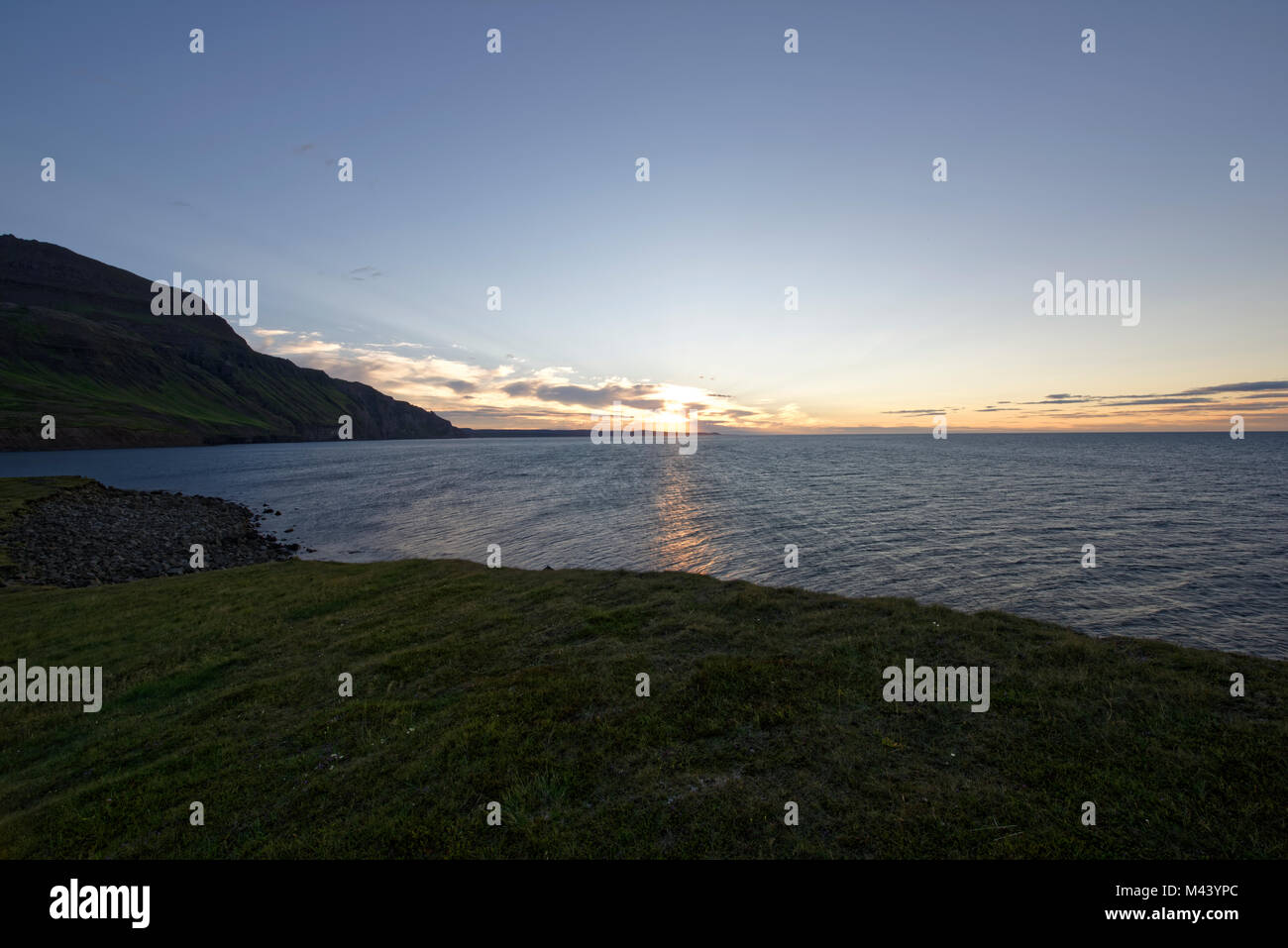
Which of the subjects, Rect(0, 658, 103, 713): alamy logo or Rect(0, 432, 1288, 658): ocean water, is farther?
A: Rect(0, 432, 1288, 658): ocean water

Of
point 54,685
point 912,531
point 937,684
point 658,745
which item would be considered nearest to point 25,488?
point 54,685

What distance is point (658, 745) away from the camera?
10.8 meters

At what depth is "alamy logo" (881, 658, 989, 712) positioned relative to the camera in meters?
12.6

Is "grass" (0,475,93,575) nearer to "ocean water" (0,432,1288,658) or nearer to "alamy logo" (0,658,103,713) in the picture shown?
"ocean water" (0,432,1288,658)

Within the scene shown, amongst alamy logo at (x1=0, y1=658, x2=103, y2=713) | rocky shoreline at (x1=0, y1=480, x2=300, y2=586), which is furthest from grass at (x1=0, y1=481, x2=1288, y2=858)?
rocky shoreline at (x1=0, y1=480, x2=300, y2=586)

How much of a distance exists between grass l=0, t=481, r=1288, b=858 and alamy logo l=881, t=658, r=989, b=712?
41cm

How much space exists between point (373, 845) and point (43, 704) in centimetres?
1653

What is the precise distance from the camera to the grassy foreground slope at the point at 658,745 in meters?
8.21

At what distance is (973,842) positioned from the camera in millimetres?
7680
